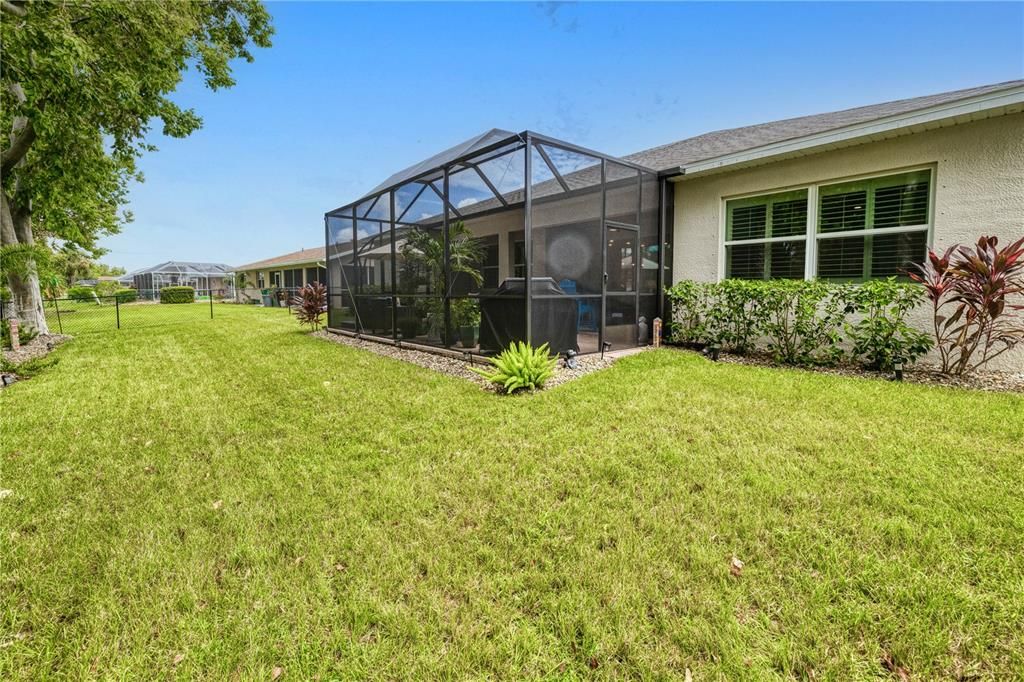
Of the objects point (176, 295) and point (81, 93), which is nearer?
point (81, 93)

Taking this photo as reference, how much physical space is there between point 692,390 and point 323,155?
1731cm

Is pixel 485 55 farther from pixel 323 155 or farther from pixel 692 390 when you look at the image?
pixel 692 390

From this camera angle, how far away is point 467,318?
24.2 ft

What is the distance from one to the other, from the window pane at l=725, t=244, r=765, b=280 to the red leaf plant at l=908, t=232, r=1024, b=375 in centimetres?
196

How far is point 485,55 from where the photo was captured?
467 inches

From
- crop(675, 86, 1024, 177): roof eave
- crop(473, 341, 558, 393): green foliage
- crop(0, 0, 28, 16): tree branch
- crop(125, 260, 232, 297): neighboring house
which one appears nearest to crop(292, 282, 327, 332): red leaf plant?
crop(0, 0, 28, 16): tree branch

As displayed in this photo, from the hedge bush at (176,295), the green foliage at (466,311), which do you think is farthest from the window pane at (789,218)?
the hedge bush at (176,295)

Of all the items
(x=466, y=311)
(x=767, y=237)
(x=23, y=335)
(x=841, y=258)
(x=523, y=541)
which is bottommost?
(x=523, y=541)

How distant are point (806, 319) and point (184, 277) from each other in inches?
1893

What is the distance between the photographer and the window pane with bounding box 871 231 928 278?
5656mm

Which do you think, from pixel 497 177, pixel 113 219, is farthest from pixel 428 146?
pixel 113 219

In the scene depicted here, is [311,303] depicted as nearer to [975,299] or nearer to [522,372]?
[522,372]

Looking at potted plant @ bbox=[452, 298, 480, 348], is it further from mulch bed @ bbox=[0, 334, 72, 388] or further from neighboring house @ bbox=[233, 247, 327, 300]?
neighboring house @ bbox=[233, 247, 327, 300]

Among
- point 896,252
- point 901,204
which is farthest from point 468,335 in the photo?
point 901,204
